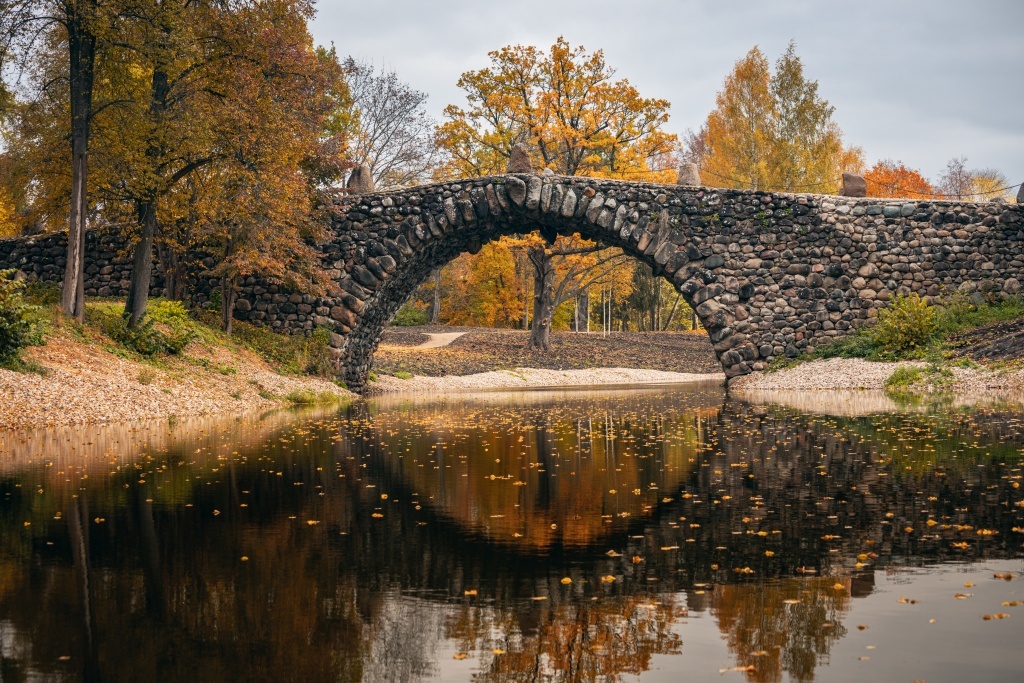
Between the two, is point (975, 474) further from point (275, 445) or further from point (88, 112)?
point (88, 112)

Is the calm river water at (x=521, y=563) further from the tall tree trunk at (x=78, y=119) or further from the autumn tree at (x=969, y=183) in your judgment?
the autumn tree at (x=969, y=183)

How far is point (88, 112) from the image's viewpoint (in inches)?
696

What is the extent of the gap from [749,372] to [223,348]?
12.8 meters

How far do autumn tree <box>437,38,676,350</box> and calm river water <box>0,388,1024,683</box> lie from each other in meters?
26.9

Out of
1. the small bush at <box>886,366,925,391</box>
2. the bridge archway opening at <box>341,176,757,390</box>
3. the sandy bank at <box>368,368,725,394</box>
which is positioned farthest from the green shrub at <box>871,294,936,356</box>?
the sandy bank at <box>368,368,725,394</box>

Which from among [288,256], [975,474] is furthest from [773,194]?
[975,474]

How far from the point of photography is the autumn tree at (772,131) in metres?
43.1

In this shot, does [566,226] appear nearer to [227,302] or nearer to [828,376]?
[828,376]

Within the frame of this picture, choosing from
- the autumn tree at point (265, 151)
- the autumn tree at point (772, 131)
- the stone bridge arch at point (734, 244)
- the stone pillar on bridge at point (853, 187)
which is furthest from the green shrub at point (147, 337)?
the autumn tree at point (772, 131)

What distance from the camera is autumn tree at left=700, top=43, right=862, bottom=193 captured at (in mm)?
43125

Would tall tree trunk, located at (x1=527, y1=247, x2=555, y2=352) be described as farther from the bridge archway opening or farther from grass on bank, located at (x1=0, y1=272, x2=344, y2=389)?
grass on bank, located at (x1=0, y1=272, x2=344, y2=389)

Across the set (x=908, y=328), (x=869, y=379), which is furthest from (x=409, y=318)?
(x=869, y=379)

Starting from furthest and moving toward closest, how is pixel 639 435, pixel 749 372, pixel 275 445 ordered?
1. pixel 749 372
2. pixel 639 435
3. pixel 275 445

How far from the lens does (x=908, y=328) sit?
888 inches
